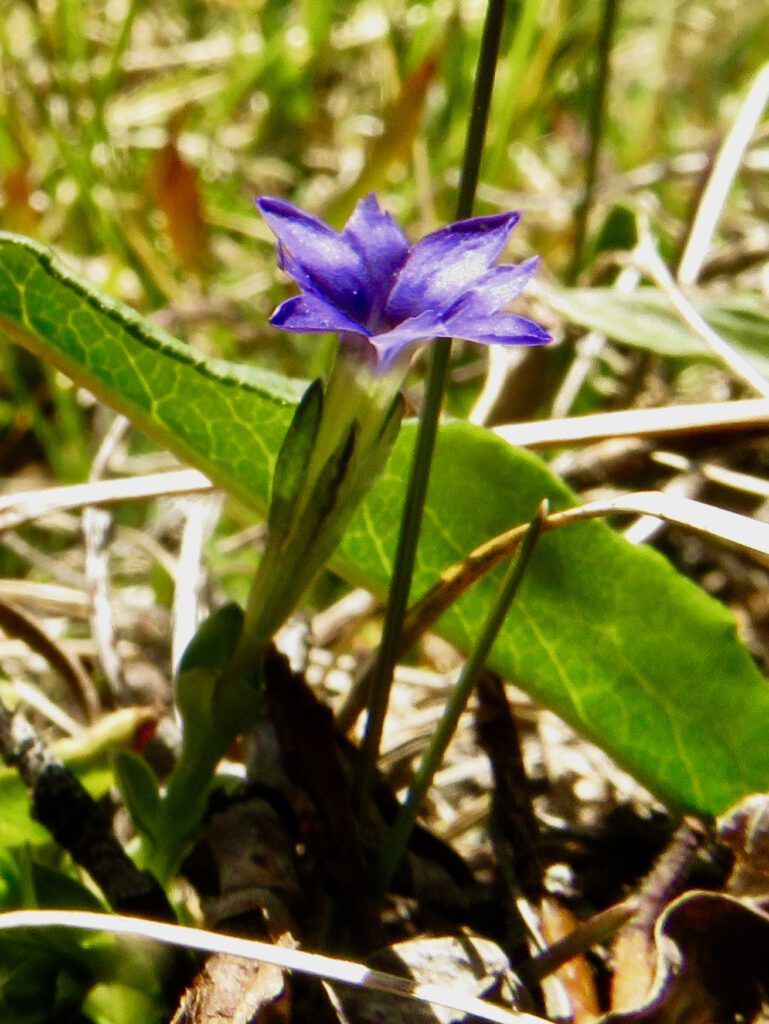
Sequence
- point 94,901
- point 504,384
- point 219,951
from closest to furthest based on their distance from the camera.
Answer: point 219,951 → point 94,901 → point 504,384

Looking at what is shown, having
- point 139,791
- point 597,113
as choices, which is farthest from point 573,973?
point 597,113

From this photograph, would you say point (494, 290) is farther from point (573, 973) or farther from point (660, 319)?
point (660, 319)

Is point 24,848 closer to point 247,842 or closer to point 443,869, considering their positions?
point 247,842

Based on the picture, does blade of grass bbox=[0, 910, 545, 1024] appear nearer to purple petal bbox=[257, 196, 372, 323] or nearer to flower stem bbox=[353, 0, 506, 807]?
flower stem bbox=[353, 0, 506, 807]

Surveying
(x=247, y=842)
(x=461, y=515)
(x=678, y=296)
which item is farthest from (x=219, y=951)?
(x=678, y=296)

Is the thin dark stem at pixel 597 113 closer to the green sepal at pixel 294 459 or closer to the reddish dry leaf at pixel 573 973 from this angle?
the green sepal at pixel 294 459

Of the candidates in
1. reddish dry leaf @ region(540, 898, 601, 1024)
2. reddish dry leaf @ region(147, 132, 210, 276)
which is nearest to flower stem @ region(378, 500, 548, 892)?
reddish dry leaf @ region(540, 898, 601, 1024)

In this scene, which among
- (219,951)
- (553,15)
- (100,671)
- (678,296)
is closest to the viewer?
(219,951)

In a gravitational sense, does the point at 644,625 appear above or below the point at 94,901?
above
